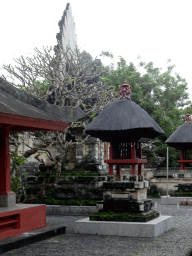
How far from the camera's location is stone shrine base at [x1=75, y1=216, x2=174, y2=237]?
9.93 meters

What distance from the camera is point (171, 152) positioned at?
2898 cm

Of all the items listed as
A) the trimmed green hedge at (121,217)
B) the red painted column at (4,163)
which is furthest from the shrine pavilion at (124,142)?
the red painted column at (4,163)

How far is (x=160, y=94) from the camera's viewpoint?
1221 inches

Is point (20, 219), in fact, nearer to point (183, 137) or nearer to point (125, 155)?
point (125, 155)

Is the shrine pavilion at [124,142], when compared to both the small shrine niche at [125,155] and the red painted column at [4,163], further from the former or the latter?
the red painted column at [4,163]

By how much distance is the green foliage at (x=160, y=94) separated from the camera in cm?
2930

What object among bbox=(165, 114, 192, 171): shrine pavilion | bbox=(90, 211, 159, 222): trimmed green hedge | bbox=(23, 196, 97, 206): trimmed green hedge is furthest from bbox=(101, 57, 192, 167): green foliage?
bbox=(90, 211, 159, 222): trimmed green hedge

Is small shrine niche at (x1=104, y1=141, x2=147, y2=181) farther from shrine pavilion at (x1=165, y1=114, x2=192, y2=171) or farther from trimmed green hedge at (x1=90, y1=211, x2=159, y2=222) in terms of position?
shrine pavilion at (x1=165, y1=114, x2=192, y2=171)

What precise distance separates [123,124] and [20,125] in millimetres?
3180

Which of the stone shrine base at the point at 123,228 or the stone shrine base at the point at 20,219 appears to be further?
the stone shrine base at the point at 123,228

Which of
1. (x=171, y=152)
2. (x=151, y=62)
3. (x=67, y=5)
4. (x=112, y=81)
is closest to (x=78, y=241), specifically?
(x=67, y=5)

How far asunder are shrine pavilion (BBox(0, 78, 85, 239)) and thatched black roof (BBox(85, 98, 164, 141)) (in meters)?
0.85

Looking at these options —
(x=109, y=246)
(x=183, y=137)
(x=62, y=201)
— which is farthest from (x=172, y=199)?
(x=109, y=246)

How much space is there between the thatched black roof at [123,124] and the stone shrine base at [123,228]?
2379 mm
